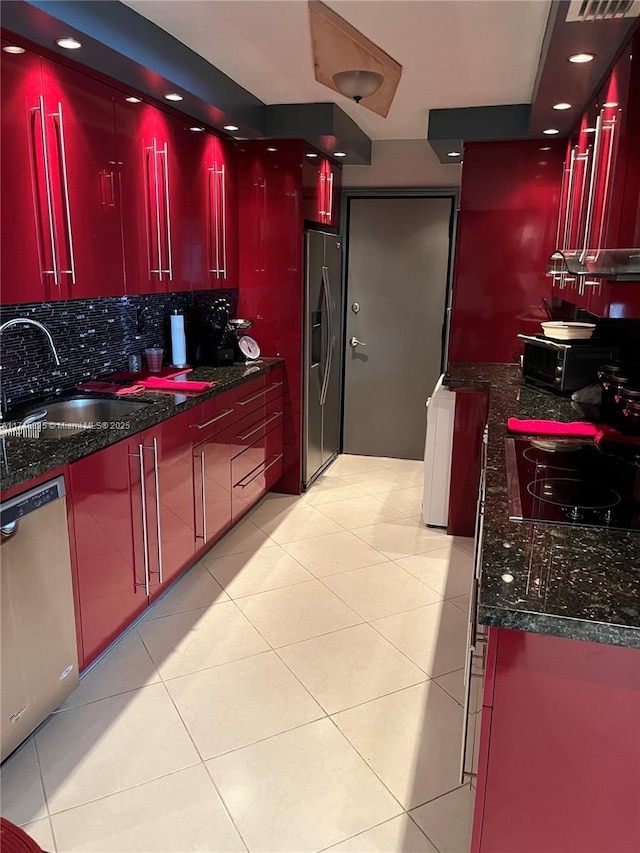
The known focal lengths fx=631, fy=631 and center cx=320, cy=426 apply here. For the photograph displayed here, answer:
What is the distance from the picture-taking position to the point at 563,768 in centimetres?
123

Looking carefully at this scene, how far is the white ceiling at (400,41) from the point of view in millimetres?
2223

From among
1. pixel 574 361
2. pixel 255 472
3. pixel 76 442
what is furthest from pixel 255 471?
pixel 574 361

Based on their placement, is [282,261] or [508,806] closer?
[508,806]

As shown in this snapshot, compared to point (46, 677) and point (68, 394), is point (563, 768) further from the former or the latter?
point (68, 394)

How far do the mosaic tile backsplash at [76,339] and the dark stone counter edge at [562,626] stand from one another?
7.10 feet

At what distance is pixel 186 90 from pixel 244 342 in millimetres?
1525

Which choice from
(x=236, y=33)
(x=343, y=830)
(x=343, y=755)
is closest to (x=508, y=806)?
(x=343, y=830)

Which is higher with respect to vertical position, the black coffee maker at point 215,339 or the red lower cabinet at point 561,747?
the black coffee maker at point 215,339

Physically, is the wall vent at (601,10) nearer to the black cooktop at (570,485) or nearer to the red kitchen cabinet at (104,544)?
the black cooktop at (570,485)

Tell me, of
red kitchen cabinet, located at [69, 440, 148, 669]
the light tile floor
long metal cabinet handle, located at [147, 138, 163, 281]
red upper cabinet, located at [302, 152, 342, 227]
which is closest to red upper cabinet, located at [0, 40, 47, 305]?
red kitchen cabinet, located at [69, 440, 148, 669]

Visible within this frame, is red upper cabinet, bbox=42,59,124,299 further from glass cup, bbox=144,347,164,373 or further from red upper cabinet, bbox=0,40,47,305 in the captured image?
glass cup, bbox=144,347,164,373

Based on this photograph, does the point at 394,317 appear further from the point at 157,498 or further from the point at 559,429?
the point at 157,498

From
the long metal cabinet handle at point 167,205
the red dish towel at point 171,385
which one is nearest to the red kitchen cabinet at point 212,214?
the long metal cabinet handle at point 167,205

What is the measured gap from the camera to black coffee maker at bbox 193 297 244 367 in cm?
371
